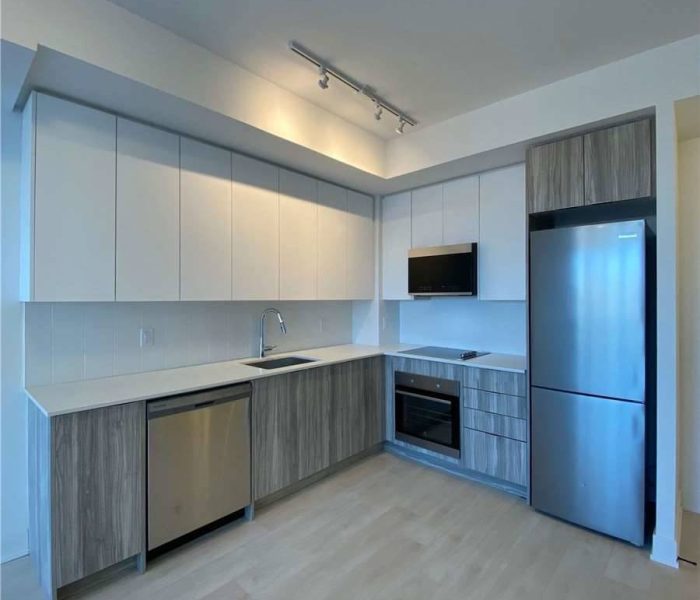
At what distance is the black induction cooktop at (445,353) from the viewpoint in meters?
3.26

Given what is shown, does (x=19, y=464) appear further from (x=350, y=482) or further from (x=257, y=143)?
(x=257, y=143)

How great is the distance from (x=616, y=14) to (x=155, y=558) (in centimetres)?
360

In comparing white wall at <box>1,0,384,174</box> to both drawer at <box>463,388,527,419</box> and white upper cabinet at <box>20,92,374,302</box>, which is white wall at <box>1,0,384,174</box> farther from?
drawer at <box>463,388,527,419</box>

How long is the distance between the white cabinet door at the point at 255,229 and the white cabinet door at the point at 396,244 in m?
1.28

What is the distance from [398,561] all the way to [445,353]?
1747mm

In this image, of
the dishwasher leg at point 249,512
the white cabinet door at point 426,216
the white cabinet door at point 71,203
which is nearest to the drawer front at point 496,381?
the white cabinet door at point 426,216

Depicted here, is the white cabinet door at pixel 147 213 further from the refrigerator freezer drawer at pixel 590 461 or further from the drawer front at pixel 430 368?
the refrigerator freezer drawer at pixel 590 461

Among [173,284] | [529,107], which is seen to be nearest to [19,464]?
[173,284]

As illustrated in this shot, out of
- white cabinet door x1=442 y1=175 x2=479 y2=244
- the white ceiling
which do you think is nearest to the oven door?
white cabinet door x1=442 y1=175 x2=479 y2=244

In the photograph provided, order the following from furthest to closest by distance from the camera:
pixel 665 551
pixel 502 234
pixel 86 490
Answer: pixel 502 234
pixel 665 551
pixel 86 490

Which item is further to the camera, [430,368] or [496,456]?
[430,368]

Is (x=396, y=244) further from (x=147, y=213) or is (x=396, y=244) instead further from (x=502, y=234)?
(x=147, y=213)

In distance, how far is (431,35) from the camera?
6.61 feet

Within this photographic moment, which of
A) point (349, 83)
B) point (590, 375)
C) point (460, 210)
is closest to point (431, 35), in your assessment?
point (349, 83)
